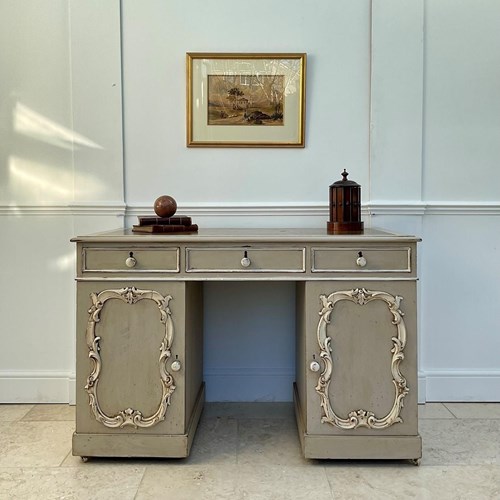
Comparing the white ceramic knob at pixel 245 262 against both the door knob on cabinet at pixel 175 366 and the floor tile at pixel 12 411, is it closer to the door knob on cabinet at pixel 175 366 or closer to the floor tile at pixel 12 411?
the door knob on cabinet at pixel 175 366

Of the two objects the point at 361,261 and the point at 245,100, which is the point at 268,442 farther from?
the point at 245,100

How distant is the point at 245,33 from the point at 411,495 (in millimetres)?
2288

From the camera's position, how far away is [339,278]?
2086 mm

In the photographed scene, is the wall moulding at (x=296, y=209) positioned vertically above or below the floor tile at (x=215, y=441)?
above

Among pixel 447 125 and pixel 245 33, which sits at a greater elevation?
pixel 245 33

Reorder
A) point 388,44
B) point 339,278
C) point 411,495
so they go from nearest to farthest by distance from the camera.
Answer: point 411,495 → point 339,278 → point 388,44

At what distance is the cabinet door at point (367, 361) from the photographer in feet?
6.79

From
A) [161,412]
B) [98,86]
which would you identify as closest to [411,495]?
[161,412]

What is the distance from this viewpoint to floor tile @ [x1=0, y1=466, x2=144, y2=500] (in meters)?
1.88

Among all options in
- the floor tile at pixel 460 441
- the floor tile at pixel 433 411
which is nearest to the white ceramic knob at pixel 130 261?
the floor tile at pixel 460 441

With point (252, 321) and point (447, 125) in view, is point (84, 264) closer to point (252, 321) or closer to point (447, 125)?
point (252, 321)

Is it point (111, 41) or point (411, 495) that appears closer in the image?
point (411, 495)

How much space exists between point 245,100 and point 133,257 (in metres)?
1.14

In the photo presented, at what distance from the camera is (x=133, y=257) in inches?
81.8
